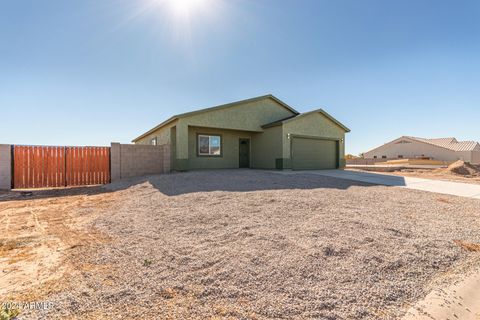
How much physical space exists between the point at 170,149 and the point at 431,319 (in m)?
12.8

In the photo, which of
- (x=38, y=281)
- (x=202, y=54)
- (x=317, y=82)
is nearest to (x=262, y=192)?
(x=38, y=281)

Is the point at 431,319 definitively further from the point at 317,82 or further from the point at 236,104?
the point at 317,82

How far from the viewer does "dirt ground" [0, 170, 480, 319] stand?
2.16m

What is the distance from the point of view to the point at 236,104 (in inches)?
575

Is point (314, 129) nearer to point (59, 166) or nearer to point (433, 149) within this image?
point (59, 166)

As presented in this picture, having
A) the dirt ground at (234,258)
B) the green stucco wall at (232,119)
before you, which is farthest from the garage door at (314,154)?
the dirt ground at (234,258)

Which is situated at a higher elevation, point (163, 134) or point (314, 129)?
point (314, 129)

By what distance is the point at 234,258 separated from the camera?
9.89 ft

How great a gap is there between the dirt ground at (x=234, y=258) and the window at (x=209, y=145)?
8.78 meters

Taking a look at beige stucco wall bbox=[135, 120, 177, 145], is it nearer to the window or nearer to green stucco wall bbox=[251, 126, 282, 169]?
the window

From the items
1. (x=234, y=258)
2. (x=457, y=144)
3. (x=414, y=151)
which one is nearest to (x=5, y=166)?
(x=234, y=258)

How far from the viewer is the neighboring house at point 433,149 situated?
109 feet

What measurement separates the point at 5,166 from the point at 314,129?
16.9 meters

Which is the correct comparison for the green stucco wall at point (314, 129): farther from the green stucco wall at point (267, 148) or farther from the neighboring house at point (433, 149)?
the neighboring house at point (433, 149)
